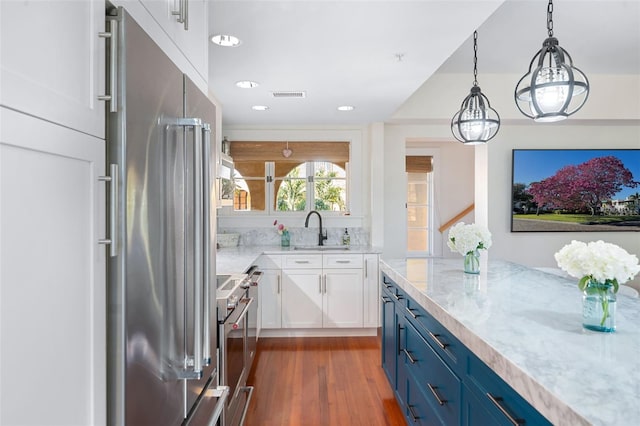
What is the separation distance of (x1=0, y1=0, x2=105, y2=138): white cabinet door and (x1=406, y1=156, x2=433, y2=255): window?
5.99 metres

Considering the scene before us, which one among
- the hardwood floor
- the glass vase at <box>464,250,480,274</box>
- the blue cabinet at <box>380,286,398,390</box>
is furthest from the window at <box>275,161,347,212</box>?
the glass vase at <box>464,250,480,274</box>

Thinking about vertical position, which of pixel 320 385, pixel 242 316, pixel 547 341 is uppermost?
pixel 547 341

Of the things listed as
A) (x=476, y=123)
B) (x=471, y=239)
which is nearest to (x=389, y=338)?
(x=471, y=239)

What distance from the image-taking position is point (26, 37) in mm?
600

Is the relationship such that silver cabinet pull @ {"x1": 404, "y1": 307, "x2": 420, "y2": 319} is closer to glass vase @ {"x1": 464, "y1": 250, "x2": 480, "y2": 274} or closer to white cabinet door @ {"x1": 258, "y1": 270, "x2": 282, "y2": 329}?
glass vase @ {"x1": 464, "y1": 250, "x2": 480, "y2": 274}

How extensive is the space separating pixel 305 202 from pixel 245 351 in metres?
2.35

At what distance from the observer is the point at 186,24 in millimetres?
1353

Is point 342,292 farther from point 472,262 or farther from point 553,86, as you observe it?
point 553,86

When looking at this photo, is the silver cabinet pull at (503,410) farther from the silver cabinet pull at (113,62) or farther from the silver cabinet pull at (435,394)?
the silver cabinet pull at (113,62)

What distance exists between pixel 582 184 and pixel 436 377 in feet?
12.9

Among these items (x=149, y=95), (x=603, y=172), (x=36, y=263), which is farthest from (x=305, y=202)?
(x=36, y=263)

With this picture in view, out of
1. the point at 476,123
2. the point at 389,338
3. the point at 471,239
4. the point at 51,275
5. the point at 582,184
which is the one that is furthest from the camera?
the point at 582,184

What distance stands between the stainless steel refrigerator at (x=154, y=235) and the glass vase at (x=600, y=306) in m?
1.27

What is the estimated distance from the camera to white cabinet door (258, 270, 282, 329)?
4.15m
